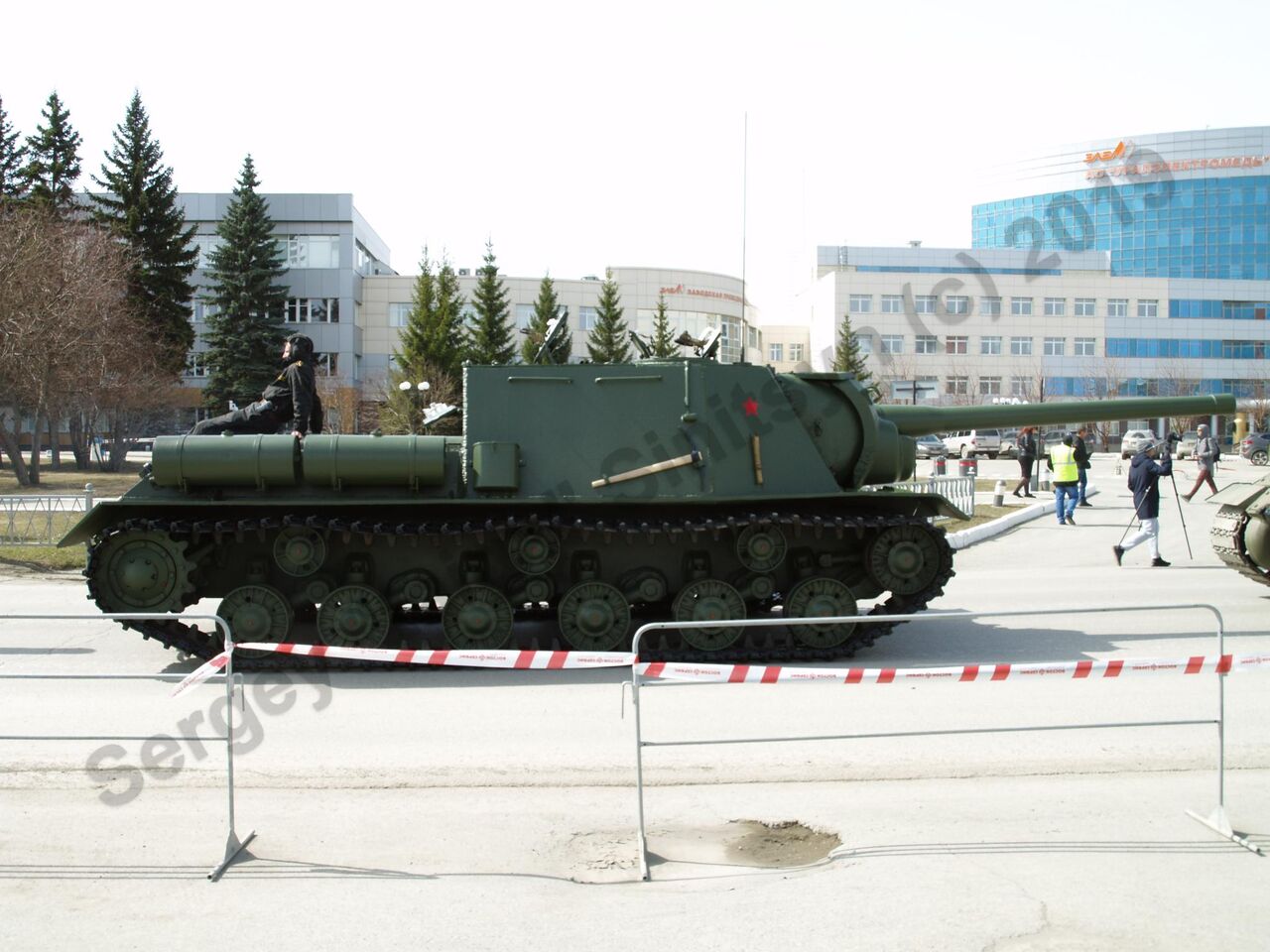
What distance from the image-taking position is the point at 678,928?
5.17 metres

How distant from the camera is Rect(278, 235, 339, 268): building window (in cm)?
6350

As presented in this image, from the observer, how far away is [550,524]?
35.2 feet

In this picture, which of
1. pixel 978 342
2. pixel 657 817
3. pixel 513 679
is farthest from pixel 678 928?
pixel 978 342

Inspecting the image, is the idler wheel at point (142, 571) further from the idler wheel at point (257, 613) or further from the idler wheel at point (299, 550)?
the idler wheel at point (299, 550)

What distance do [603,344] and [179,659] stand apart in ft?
172

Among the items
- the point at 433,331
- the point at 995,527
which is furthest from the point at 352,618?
the point at 433,331

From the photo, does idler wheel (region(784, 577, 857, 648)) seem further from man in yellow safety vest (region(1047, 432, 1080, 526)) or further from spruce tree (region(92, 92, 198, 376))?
spruce tree (region(92, 92, 198, 376))

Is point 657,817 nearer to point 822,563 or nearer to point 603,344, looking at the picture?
point 822,563

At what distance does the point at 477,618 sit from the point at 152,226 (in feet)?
169

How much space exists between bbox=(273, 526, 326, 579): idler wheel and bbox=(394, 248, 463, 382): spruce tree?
4561 centimetres

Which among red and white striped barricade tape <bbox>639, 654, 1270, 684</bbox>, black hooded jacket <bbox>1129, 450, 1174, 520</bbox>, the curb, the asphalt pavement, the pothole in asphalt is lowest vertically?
the pothole in asphalt

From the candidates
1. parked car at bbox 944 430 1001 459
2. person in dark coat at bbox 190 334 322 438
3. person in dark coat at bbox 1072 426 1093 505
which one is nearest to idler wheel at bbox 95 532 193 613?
person in dark coat at bbox 190 334 322 438

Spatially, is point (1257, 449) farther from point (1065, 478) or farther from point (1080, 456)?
point (1065, 478)

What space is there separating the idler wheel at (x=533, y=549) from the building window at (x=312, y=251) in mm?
56216
